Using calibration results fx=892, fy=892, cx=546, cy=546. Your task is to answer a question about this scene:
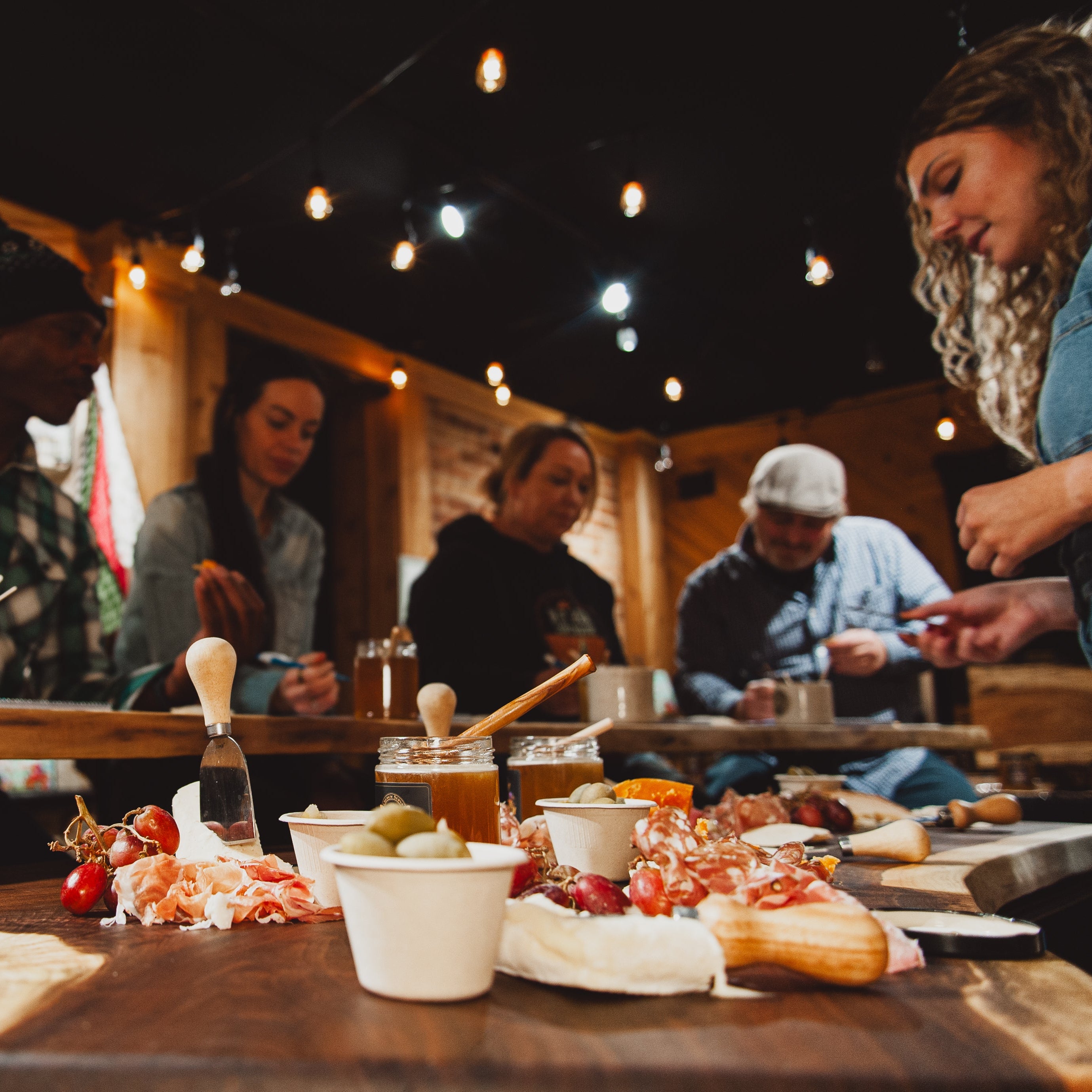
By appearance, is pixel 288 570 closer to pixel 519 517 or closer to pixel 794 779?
pixel 519 517

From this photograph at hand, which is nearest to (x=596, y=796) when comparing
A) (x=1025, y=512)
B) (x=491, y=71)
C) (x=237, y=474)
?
(x=1025, y=512)

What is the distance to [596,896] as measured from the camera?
0.75 metres

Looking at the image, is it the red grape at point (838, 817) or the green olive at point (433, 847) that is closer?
the green olive at point (433, 847)

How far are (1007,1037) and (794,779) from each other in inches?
54.6

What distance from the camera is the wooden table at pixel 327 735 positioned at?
129cm

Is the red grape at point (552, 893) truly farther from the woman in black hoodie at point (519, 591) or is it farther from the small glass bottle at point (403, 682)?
the woman in black hoodie at point (519, 591)

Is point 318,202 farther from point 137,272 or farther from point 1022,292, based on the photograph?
point 1022,292

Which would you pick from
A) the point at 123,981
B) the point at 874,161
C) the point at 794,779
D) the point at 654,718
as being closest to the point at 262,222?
the point at 874,161

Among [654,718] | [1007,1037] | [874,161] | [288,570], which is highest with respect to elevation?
[874,161]

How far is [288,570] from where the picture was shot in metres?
3.11

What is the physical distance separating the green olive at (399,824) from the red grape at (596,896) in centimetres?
18

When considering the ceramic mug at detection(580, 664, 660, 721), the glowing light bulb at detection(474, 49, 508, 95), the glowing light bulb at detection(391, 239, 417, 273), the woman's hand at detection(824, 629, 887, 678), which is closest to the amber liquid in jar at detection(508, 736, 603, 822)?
Answer: the ceramic mug at detection(580, 664, 660, 721)

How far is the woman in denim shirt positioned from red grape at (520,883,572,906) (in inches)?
65.4

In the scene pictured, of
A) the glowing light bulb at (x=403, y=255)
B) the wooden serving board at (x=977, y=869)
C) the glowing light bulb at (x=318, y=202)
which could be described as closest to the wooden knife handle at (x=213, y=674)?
the wooden serving board at (x=977, y=869)
